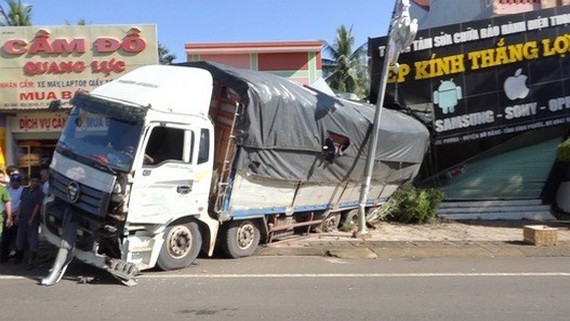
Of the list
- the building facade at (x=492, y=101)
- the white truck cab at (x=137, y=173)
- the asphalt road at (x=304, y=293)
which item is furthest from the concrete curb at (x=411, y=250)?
the building facade at (x=492, y=101)

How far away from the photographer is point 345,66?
3191 cm

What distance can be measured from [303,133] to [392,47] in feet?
10.2

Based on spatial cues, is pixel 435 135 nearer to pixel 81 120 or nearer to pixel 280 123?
pixel 280 123

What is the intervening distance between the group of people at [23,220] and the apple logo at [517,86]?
37.4 feet

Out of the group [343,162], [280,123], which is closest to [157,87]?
[280,123]

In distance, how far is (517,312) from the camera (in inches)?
234

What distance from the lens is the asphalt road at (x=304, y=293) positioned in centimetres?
578

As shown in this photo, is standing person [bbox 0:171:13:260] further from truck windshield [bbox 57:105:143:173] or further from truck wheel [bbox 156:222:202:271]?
truck wheel [bbox 156:222:202:271]

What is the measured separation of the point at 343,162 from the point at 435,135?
483cm

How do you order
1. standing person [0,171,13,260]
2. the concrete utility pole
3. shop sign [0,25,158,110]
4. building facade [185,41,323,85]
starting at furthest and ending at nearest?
building facade [185,41,323,85] < shop sign [0,25,158,110] < the concrete utility pole < standing person [0,171,13,260]

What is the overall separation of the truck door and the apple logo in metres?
9.53

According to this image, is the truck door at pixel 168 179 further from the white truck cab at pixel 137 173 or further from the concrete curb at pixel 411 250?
the concrete curb at pixel 411 250

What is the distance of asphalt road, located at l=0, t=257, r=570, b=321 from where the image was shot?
5777mm

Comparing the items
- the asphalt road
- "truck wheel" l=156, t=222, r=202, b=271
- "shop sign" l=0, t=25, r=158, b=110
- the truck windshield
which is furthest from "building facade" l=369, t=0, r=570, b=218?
the truck windshield
